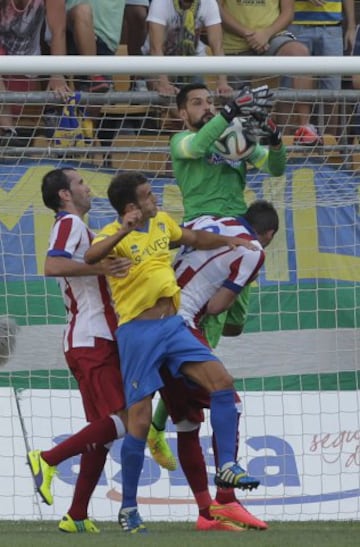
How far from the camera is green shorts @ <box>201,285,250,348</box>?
8.52 metres

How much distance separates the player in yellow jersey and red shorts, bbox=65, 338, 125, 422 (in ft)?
0.80

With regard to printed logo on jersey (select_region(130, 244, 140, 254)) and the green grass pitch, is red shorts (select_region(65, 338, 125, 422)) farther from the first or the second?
the green grass pitch

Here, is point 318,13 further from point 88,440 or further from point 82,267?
point 88,440

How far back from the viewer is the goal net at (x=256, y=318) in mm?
9883

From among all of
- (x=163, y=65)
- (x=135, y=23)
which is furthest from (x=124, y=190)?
(x=135, y=23)

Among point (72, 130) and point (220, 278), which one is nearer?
point (220, 278)

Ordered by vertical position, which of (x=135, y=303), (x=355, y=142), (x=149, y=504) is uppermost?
(x=355, y=142)

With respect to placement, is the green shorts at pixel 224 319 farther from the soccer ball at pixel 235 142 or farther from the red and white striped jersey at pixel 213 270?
the soccer ball at pixel 235 142

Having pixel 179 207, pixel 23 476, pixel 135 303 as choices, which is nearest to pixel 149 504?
pixel 23 476

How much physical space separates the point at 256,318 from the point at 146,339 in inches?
118

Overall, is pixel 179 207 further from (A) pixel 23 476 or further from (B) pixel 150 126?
(A) pixel 23 476

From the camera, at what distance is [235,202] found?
8453mm

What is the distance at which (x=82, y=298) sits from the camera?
8.09 meters

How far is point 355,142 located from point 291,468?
95.3 inches
